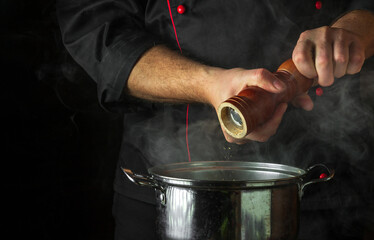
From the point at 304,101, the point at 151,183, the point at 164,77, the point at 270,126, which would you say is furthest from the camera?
the point at 164,77

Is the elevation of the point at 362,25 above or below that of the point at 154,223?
above

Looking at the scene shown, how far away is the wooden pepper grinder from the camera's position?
897 millimetres

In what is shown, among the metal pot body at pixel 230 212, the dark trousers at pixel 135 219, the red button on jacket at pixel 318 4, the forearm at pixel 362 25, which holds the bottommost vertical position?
the dark trousers at pixel 135 219

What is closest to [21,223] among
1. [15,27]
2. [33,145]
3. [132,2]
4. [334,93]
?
[33,145]

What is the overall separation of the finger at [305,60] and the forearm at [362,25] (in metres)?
0.29

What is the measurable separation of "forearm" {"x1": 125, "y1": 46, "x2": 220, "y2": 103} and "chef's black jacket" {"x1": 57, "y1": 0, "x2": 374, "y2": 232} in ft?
0.13

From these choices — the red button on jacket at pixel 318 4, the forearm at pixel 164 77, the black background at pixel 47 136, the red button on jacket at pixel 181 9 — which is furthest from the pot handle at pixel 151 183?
the black background at pixel 47 136

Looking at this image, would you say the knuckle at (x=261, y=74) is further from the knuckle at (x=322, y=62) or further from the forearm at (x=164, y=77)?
the forearm at (x=164, y=77)

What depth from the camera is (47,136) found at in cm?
240

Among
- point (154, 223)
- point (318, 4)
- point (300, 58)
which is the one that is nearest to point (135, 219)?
point (154, 223)

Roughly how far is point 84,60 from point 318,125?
0.92 meters

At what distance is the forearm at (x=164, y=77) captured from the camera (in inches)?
53.4

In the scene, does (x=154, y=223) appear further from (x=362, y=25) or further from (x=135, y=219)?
(x=362, y=25)

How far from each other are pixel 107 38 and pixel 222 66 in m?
0.44
